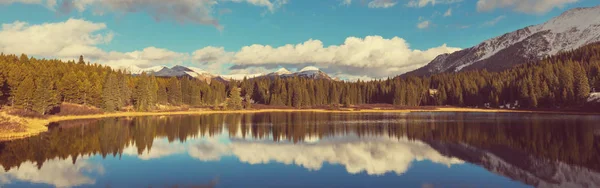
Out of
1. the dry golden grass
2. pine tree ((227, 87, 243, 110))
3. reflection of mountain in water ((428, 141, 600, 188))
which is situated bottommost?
reflection of mountain in water ((428, 141, 600, 188))

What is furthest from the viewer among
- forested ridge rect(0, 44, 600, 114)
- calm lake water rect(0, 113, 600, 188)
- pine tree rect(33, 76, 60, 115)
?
forested ridge rect(0, 44, 600, 114)

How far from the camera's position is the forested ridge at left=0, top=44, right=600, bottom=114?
92.1m

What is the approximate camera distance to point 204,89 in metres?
182

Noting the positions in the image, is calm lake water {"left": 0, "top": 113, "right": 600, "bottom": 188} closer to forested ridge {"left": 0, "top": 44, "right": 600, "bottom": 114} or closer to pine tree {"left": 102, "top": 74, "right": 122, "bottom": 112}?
forested ridge {"left": 0, "top": 44, "right": 600, "bottom": 114}

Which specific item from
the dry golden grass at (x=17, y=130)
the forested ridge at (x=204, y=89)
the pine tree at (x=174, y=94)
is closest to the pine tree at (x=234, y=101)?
the forested ridge at (x=204, y=89)

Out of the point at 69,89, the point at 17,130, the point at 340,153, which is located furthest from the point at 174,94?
the point at 340,153

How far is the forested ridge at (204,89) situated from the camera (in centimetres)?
9212

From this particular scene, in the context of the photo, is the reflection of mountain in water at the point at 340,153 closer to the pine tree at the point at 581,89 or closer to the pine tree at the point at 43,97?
the pine tree at the point at 43,97

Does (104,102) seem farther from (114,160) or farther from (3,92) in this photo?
(114,160)

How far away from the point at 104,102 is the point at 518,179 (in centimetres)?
11331

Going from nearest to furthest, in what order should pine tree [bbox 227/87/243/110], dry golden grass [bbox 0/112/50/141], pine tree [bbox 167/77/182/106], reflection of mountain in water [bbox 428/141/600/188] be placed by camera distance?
reflection of mountain in water [bbox 428/141/600/188]
dry golden grass [bbox 0/112/50/141]
pine tree [bbox 227/87/243/110]
pine tree [bbox 167/77/182/106]

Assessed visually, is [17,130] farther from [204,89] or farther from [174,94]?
[204,89]

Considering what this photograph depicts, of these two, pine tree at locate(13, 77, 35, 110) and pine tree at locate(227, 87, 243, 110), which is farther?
pine tree at locate(227, 87, 243, 110)

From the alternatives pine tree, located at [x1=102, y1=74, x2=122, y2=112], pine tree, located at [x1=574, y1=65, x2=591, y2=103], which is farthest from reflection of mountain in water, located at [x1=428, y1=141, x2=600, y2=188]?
pine tree, located at [x1=574, y1=65, x2=591, y2=103]
